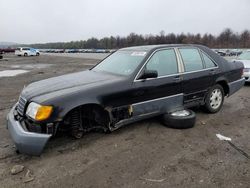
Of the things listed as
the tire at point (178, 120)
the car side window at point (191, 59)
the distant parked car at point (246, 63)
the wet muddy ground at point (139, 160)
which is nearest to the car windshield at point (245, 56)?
the distant parked car at point (246, 63)

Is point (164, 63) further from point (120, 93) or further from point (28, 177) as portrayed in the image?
point (28, 177)

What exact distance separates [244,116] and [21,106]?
15.5 ft

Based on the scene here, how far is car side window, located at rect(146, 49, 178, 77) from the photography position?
187 inches

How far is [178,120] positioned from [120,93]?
4.27 ft

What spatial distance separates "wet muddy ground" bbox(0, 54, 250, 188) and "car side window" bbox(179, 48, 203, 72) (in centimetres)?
124

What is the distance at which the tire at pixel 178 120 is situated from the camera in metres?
4.73

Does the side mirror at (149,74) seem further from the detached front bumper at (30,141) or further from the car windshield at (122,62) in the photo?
the detached front bumper at (30,141)

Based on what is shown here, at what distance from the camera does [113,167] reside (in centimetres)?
339

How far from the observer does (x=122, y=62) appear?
5.05m

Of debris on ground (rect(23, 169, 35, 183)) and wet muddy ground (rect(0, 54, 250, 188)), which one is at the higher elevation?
wet muddy ground (rect(0, 54, 250, 188))

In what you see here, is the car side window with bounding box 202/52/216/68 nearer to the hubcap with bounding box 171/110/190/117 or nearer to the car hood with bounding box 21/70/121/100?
the hubcap with bounding box 171/110/190/117

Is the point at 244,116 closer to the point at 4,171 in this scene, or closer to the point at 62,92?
the point at 62,92

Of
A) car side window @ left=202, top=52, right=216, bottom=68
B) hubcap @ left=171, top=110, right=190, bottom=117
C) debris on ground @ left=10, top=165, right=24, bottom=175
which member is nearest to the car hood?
debris on ground @ left=10, top=165, right=24, bottom=175

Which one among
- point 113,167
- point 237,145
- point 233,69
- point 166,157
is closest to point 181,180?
point 166,157
